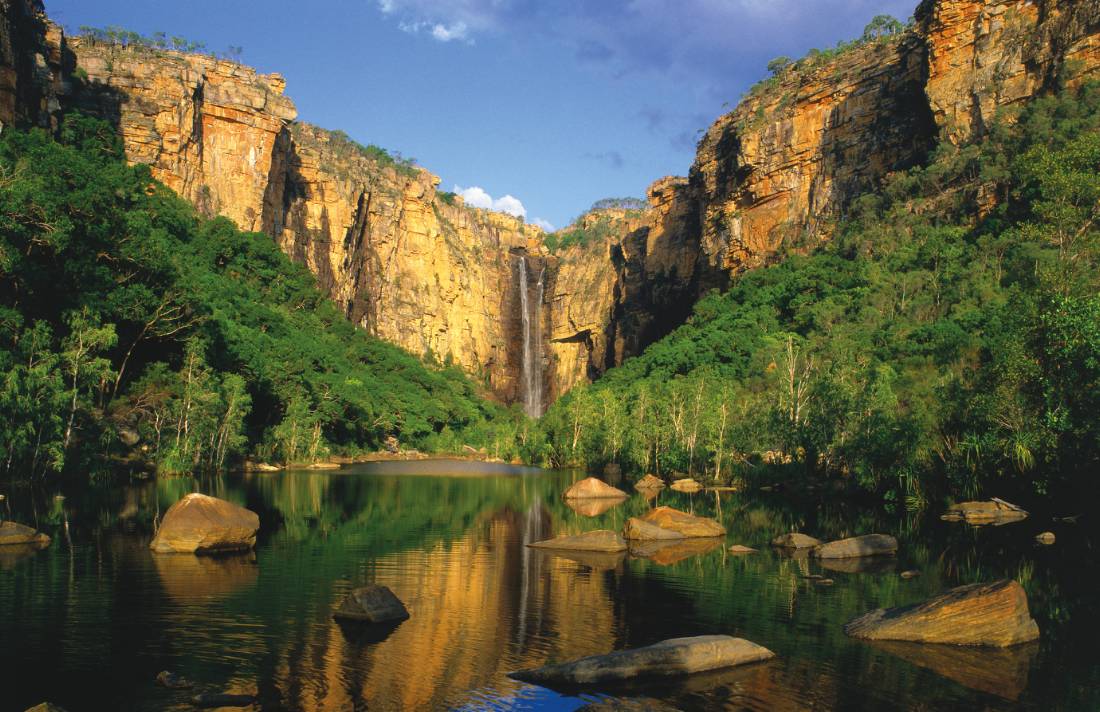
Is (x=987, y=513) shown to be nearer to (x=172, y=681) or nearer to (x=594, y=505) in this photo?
(x=594, y=505)

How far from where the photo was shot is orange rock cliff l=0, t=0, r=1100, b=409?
210ft

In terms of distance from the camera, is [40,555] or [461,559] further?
[461,559]

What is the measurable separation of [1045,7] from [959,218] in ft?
53.9

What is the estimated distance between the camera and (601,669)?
10.7 m

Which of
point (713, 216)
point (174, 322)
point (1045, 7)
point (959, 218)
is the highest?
point (1045, 7)

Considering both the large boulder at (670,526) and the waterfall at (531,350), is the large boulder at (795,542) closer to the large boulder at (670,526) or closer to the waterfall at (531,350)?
the large boulder at (670,526)

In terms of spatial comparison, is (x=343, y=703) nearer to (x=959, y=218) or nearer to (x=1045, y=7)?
(x=959, y=218)

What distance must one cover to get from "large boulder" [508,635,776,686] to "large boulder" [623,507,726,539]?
38.9 feet

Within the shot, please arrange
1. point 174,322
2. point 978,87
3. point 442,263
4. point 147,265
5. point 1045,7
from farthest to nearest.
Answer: point 442,263 < point 978,87 < point 1045,7 < point 174,322 < point 147,265

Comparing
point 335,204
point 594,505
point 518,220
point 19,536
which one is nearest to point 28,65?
point 335,204

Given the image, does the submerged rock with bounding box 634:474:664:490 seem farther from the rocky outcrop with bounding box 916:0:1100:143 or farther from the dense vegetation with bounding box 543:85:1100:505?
the rocky outcrop with bounding box 916:0:1100:143

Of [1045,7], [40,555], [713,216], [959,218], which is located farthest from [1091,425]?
[713,216]

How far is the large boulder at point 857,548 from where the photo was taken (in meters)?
21.0

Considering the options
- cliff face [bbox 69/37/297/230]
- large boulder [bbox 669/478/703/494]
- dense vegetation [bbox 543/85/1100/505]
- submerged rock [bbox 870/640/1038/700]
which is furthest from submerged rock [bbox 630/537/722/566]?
cliff face [bbox 69/37/297/230]
